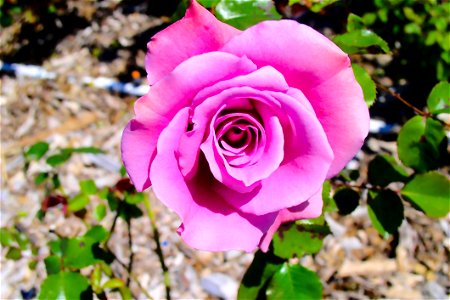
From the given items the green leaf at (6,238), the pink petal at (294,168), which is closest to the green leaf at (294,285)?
the pink petal at (294,168)

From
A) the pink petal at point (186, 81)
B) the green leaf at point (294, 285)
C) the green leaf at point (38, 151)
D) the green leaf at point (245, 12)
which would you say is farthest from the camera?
the green leaf at point (38, 151)

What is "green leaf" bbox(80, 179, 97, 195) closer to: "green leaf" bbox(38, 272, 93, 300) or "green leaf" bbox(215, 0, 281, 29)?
"green leaf" bbox(38, 272, 93, 300)

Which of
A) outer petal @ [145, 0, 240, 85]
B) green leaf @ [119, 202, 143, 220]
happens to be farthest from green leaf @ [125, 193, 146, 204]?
outer petal @ [145, 0, 240, 85]

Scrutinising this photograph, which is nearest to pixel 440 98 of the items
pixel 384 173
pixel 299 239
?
pixel 384 173

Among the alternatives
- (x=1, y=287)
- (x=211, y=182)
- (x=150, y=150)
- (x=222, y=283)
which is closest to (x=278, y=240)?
(x=211, y=182)

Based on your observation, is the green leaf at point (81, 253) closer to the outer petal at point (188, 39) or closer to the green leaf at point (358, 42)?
the outer petal at point (188, 39)

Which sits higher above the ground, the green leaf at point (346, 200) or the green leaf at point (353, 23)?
the green leaf at point (353, 23)
